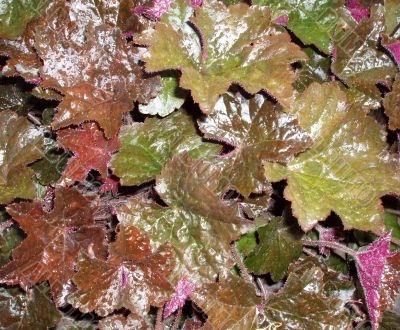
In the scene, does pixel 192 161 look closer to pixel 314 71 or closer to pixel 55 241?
pixel 55 241

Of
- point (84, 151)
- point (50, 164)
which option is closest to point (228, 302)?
point (84, 151)

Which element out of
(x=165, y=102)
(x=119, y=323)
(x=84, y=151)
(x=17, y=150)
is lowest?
(x=119, y=323)

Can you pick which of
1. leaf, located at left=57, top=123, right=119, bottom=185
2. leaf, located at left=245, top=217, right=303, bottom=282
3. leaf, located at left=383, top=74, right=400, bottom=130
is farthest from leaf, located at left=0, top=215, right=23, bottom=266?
leaf, located at left=383, top=74, right=400, bottom=130

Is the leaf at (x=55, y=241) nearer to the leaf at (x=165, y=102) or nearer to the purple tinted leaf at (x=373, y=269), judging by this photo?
the leaf at (x=165, y=102)

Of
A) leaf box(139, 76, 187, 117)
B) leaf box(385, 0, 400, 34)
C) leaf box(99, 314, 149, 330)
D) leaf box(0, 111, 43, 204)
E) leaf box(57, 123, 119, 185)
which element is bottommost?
leaf box(99, 314, 149, 330)

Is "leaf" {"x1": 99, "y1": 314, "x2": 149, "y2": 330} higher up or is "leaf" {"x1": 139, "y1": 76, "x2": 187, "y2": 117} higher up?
"leaf" {"x1": 139, "y1": 76, "x2": 187, "y2": 117}

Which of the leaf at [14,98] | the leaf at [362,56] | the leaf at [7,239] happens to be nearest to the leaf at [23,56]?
the leaf at [14,98]

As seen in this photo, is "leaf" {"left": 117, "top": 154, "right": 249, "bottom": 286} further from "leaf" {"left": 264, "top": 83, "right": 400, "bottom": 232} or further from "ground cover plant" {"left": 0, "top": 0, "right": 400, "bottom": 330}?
"leaf" {"left": 264, "top": 83, "right": 400, "bottom": 232}
